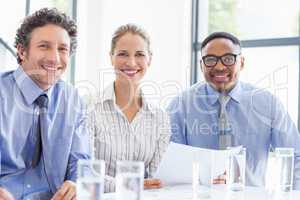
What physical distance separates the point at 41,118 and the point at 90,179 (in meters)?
0.71

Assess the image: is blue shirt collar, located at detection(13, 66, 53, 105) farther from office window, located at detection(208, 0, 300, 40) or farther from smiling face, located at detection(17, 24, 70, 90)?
office window, located at detection(208, 0, 300, 40)

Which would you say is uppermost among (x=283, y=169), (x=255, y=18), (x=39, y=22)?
(x=255, y=18)

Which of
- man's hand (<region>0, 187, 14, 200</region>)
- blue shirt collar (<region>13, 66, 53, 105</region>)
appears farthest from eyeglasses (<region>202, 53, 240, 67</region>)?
man's hand (<region>0, 187, 14, 200</region>)

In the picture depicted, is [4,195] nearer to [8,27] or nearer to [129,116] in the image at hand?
[129,116]

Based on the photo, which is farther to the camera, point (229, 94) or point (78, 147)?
point (229, 94)

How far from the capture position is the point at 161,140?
86.2 inches

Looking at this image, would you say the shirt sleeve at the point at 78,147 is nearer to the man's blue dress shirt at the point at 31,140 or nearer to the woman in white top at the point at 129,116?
the man's blue dress shirt at the point at 31,140

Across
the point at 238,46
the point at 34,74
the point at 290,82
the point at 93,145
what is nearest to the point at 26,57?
the point at 34,74

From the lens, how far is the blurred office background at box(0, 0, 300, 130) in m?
3.79

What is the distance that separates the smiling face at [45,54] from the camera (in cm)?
190

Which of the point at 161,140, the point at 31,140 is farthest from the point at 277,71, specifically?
the point at 31,140

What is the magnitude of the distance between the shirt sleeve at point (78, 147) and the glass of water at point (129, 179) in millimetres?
702

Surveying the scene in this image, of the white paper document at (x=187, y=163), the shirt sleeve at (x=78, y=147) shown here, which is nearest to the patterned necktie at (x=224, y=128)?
the white paper document at (x=187, y=163)

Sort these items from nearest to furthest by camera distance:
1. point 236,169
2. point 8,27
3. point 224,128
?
point 236,169 < point 224,128 < point 8,27
